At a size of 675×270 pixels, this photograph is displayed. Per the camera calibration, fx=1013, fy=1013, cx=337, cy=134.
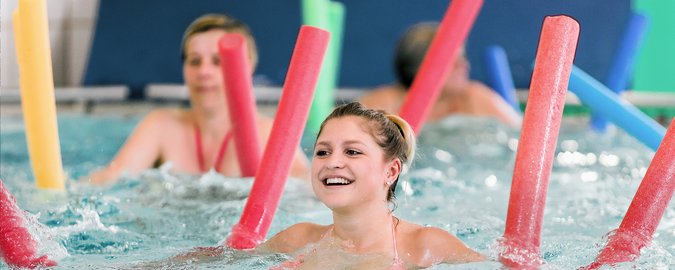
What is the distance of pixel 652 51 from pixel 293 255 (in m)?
5.01

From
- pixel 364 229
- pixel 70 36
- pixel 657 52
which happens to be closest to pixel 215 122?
pixel 364 229

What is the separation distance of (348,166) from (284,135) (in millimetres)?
381

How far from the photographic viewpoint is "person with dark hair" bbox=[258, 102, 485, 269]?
2297 millimetres

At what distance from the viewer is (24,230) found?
2338 millimetres

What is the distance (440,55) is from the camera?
326 centimetres

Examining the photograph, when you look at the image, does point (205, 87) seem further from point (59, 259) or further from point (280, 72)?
point (280, 72)

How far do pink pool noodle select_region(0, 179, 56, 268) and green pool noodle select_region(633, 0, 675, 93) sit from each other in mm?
5351

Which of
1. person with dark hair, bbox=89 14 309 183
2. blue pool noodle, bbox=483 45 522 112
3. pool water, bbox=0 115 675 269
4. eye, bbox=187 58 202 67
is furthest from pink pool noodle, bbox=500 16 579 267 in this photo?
blue pool noodle, bbox=483 45 522 112

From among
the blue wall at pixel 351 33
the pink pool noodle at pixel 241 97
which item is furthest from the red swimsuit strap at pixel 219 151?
the blue wall at pixel 351 33

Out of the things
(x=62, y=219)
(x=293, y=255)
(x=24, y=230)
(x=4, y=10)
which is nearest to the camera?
(x=24, y=230)

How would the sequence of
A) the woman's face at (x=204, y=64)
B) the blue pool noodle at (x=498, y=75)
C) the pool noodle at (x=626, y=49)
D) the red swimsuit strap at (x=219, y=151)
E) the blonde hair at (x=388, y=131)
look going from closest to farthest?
the blonde hair at (x=388, y=131)
the woman's face at (x=204, y=64)
the red swimsuit strap at (x=219, y=151)
the pool noodle at (x=626, y=49)
the blue pool noodle at (x=498, y=75)

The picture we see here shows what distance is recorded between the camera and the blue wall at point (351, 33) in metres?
6.89

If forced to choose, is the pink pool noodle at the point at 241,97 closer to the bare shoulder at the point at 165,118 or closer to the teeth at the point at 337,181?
the bare shoulder at the point at 165,118

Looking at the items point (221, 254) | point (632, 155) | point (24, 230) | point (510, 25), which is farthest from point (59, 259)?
point (510, 25)
